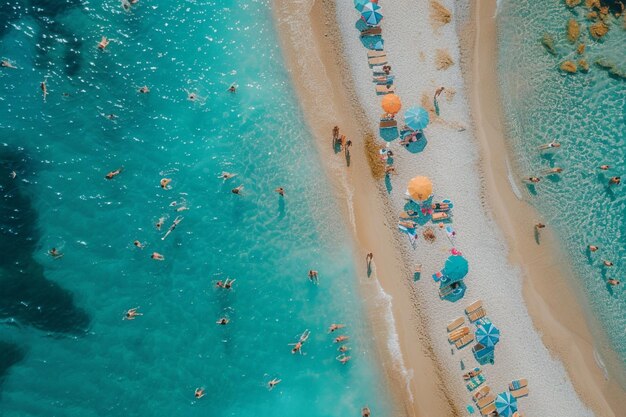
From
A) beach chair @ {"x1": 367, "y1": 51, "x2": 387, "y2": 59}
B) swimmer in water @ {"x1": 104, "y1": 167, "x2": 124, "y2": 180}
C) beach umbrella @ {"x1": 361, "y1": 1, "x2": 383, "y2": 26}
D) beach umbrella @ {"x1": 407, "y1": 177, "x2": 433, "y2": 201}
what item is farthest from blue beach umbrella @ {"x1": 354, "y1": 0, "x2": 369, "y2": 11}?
swimmer in water @ {"x1": 104, "y1": 167, "x2": 124, "y2": 180}

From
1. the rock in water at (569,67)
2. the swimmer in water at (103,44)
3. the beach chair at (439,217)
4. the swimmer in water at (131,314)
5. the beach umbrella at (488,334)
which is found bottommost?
the beach umbrella at (488,334)

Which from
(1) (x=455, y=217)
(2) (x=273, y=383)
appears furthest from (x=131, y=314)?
(1) (x=455, y=217)

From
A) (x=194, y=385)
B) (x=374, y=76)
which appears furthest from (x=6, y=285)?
(x=374, y=76)

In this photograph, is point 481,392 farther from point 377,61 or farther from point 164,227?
point 164,227

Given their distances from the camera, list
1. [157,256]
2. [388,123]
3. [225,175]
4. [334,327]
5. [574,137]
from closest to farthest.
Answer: [334,327] → [157,256] → [225,175] → [388,123] → [574,137]

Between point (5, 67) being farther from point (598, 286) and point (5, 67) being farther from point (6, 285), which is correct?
point (598, 286)

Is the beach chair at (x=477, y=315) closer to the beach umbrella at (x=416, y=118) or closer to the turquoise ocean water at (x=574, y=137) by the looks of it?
the turquoise ocean water at (x=574, y=137)

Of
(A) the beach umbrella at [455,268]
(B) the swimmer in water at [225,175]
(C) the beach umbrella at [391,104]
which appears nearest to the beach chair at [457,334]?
(A) the beach umbrella at [455,268]
